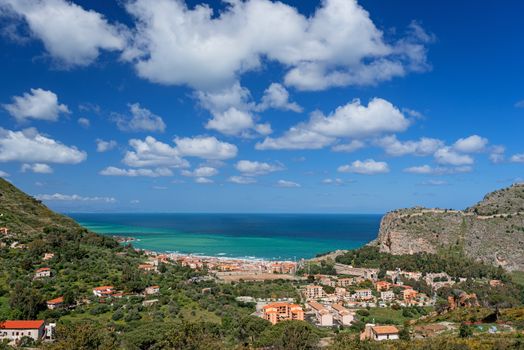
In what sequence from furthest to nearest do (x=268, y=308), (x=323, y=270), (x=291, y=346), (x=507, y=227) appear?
1. (x=507, y=227)
2. (x=323, y=270)
3. (x=268, y=308)
4. (x=291, y=346)

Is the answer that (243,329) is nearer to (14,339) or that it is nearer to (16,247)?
(14,339)

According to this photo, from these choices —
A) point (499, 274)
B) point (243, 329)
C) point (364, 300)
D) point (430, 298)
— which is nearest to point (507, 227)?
point (499, 274)

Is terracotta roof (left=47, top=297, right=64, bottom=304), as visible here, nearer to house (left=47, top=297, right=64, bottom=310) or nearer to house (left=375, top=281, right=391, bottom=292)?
house (left=47, top=297, right=64, bottom=310)

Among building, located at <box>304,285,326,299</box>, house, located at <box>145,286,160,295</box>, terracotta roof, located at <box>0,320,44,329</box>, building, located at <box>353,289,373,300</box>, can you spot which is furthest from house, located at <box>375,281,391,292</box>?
terracotta roof, located at <box>0,320,44,329</box>

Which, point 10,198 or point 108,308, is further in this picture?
point 10,198

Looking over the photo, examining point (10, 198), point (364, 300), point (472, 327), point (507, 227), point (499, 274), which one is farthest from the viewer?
point (507, 227)

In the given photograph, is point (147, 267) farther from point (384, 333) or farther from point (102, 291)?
point (384, 333)
